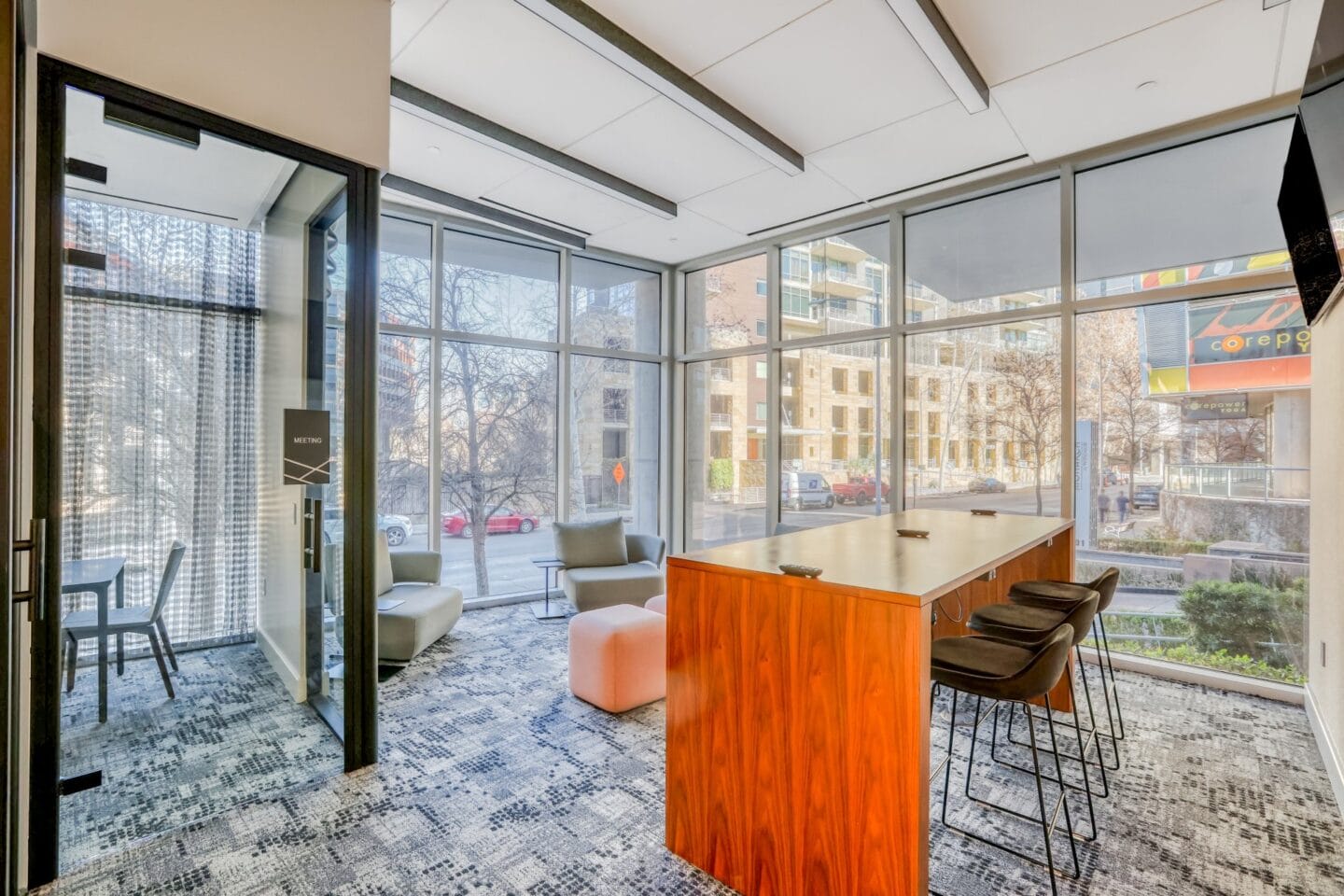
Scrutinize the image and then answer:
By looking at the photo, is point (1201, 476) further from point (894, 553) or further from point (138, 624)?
point (138, 624)

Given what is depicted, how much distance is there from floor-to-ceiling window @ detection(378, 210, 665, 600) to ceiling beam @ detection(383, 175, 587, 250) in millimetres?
375

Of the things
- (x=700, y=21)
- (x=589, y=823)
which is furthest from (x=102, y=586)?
(x=700, y=21)

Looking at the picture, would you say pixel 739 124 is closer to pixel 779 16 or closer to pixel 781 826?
pixel 779 16

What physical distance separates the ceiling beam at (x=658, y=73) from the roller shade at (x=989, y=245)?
1.50 m

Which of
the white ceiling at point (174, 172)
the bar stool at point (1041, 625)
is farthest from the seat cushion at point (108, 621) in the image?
the bar stool at point (1041, 625)

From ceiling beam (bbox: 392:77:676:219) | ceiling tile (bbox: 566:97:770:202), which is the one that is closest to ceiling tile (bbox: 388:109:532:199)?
ceiling beam (bbox: 392:77:676:219)

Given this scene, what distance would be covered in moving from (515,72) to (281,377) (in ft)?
6.27

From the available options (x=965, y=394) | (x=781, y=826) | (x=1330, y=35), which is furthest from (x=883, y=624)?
(x=965, y=394)

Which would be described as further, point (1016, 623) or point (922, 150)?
point (922, 150)

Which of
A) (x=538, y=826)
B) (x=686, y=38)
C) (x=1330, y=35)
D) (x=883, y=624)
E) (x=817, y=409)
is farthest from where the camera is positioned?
(x=817, y=409)

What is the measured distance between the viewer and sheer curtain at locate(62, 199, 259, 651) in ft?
6.97

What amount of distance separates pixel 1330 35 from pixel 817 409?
3.98 meters

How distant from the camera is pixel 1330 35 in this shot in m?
1.89

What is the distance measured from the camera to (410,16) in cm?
280
